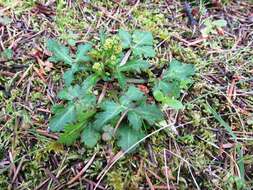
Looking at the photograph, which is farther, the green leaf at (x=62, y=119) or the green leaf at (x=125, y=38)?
the green leaf at (x=125, y=38)

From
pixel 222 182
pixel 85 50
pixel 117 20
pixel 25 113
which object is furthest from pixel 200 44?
pixel 25 113

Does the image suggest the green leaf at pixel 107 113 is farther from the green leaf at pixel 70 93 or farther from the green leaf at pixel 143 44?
the green leaf at pixel 143 44

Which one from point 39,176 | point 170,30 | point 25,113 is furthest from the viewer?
point 170,30

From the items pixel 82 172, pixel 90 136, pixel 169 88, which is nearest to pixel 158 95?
pixel 169 88

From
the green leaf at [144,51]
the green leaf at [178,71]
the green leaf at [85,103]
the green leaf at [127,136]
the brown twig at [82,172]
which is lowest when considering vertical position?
the brown twig at [82,172]

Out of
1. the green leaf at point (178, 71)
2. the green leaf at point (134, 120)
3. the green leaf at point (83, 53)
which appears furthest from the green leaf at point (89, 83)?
the green leaf at point (178, 71)

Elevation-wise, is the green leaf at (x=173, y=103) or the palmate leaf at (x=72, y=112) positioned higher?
the palmate leaf at (x=72, y=112)

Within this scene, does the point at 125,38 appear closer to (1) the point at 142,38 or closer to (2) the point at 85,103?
(1) the point at 142,38

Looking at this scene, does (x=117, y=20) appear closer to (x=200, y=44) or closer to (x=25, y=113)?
(x=200, y=44)
